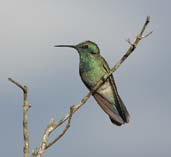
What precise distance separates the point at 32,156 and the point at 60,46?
610cm

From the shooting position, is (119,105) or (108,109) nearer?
(108,109)

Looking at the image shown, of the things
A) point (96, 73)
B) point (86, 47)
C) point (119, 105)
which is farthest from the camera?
point (96, 73)

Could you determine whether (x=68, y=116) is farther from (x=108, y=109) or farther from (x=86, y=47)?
(x=86, y=47)

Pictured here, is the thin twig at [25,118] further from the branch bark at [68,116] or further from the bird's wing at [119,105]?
the bird's wing at [119,105]

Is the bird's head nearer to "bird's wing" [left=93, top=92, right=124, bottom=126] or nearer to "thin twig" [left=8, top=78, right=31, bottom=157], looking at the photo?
"bird's wing" [left=93, top=92, right=124, bottom=126]

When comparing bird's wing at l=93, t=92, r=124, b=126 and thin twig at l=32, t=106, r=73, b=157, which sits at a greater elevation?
bird's wing at l=93, t=92, r=124, b=126

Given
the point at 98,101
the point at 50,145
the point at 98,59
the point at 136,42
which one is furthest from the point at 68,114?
the point at 98,59

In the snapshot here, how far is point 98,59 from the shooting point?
A: 13227 millimetres

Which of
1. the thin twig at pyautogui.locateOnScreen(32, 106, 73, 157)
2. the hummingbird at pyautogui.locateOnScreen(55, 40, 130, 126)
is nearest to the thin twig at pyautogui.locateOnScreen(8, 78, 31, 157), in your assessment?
the thin twig at pyautogui.locateOnScreen(32, 106, 73, 157)

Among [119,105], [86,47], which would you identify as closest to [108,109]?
[119,105]

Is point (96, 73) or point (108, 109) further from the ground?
point (96, 73)

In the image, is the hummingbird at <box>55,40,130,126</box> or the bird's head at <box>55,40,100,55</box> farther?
the bird's head at <box>55,40,100,55</box>

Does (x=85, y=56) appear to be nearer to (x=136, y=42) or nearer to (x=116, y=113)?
(x=116, y=113)

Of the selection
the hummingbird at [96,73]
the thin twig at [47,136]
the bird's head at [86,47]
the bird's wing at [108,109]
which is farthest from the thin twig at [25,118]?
the bird's head at [86,47]
